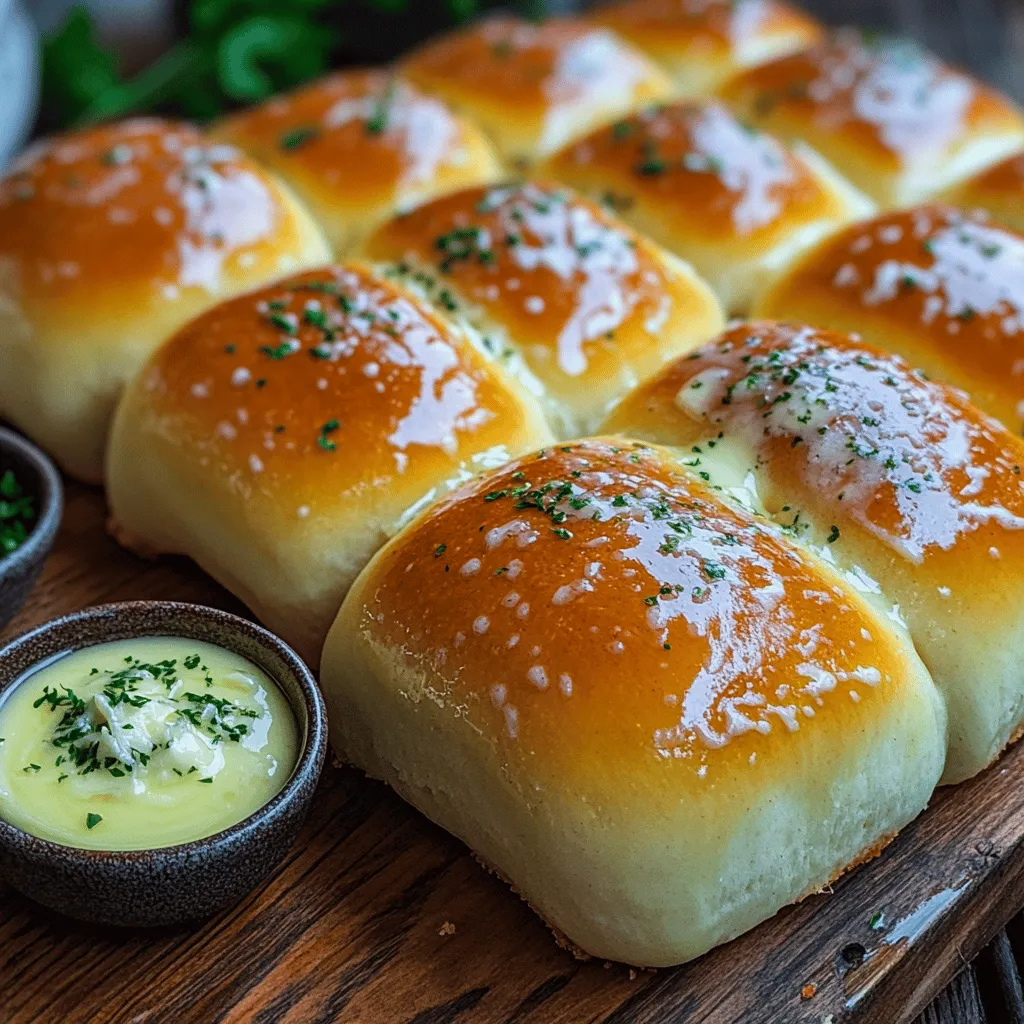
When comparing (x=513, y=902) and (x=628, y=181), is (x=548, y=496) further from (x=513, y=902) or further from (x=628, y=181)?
(x=628, y=181)

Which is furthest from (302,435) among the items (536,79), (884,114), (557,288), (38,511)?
(884,114)

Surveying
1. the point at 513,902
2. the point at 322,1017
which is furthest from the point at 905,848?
the point at 322,1017

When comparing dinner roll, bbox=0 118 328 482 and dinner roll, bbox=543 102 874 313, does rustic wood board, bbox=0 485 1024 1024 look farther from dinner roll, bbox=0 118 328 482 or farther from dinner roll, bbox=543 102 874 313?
dinner roll, bbox=543 102 874 313

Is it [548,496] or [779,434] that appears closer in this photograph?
[548,496]

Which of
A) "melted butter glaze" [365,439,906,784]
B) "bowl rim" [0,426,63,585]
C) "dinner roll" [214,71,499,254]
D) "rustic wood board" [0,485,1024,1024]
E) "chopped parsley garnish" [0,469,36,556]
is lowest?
"rustic wood board" [0,485,1024,1024]

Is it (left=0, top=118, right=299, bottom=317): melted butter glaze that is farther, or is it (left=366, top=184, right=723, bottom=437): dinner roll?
(left=0, top=118, right=299, bottom=317): melted butter glaze

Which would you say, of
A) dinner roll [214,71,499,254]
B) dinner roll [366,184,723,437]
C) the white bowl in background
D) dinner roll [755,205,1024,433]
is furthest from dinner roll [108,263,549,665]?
the white bowl in background
